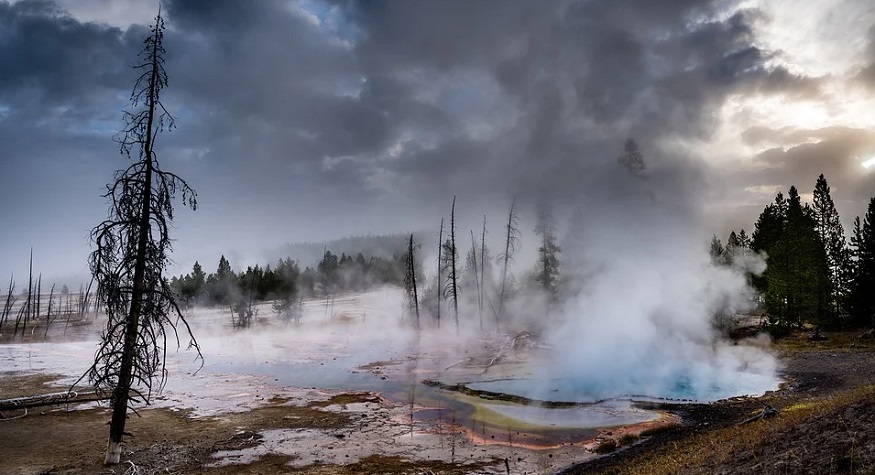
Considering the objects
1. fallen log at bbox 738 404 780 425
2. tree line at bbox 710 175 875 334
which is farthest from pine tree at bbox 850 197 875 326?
fallen log at bbox 738 404 780 425

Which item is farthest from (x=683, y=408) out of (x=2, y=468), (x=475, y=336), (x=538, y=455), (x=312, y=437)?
(x=475, y=336)

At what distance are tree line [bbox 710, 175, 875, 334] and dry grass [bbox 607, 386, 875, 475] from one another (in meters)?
37.2

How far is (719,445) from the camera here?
13961mm

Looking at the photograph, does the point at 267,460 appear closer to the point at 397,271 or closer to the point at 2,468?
the point at 2,468

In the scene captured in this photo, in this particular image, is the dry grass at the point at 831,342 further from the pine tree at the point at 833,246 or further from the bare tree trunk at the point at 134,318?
the bare tree trunk at the point at 134,318

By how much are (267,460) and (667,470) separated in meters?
13.3

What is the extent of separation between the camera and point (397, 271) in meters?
133

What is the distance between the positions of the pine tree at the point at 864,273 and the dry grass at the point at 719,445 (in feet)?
124

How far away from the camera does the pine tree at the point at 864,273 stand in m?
43.2

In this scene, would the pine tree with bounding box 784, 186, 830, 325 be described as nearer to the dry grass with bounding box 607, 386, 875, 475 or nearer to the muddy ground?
the muddy ground

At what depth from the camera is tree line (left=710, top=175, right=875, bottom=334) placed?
44.5 m

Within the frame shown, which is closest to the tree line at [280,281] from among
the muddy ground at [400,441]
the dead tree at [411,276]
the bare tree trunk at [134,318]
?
the dead tree at [411,276]

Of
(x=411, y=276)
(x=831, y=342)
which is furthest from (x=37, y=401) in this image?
(x=831, y=342)

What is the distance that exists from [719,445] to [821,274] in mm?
44847
